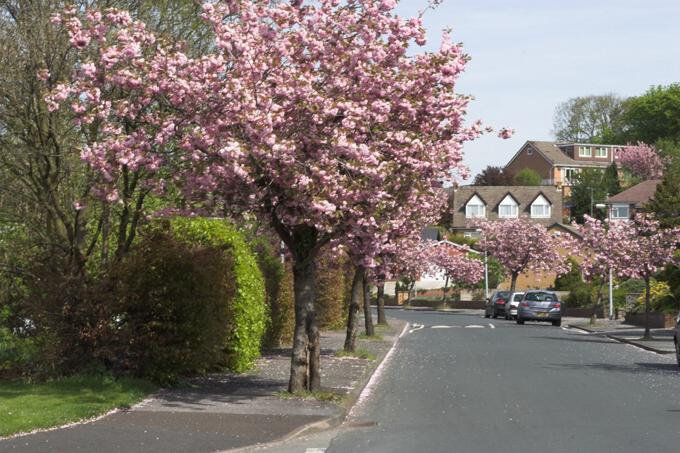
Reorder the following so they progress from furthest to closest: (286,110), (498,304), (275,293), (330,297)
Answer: (498,304)
(330,297)
(275,293)
(286,110)

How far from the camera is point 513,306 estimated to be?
214ft

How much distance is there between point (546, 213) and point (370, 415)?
394 ft

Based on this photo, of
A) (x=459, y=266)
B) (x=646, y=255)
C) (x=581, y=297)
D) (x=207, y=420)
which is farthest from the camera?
(x=459, y=266)

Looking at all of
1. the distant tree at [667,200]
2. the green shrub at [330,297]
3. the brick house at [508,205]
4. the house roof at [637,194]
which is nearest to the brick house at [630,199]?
the house roof at [637,194]

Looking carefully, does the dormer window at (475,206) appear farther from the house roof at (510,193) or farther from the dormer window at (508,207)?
the dormer window at (508,207)

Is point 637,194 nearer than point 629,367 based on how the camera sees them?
No

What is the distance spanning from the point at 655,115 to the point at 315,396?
130 metres

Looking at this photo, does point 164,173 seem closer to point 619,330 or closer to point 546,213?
point 619,330

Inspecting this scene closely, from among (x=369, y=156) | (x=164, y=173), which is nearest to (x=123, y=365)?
(x=164, y=173)

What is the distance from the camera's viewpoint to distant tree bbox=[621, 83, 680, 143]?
450 feet

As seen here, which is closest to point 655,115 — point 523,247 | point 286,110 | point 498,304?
point 523,247

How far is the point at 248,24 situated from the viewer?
16.1m

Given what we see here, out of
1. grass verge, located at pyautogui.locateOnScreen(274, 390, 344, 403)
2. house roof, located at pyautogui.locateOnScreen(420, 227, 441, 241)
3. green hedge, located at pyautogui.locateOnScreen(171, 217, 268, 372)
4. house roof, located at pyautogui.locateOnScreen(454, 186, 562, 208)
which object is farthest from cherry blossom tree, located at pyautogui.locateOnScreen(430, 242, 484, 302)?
grass verge, located at pyautogui.locateOnScreen(274, 390, 344, 403)

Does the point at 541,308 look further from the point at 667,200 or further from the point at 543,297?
the point at 667,200
